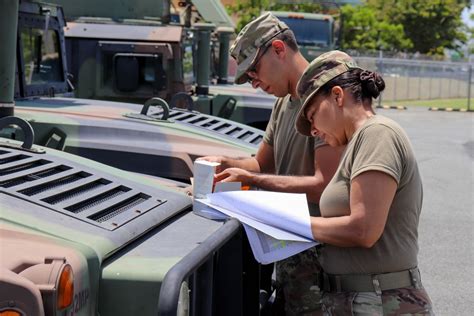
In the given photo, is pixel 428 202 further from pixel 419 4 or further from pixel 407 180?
pixel 419 4

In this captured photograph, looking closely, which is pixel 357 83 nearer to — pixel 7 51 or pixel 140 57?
pixel 7 51

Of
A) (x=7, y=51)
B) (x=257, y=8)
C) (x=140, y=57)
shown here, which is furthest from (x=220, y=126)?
(x=257, y=8)

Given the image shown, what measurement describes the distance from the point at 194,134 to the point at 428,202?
5.20 meters

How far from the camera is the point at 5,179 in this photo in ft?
7.39

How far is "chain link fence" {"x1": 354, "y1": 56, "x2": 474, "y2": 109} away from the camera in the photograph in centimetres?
2591

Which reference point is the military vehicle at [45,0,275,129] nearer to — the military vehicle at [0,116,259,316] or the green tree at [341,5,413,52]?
the military vehicle at [0,116,259,316]

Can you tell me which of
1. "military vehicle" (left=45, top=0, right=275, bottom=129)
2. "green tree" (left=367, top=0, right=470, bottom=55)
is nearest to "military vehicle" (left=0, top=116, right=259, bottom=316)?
"military vehicle" (left=45, top=0, right=275, bottom=129)

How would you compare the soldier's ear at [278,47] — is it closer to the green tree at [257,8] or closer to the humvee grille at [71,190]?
the humvee grille at [71,190]

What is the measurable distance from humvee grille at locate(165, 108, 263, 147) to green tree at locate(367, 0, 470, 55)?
38052 mm

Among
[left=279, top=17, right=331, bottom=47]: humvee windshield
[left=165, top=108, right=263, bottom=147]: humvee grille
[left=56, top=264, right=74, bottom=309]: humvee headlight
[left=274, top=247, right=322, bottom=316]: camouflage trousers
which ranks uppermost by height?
[left=279, top=17, right=331, bottom=47]: humvee windshield

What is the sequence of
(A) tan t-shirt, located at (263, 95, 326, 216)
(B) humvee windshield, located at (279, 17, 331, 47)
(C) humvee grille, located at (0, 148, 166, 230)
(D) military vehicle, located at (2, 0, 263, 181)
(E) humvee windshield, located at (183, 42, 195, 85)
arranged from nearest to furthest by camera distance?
(C) humvee grille, located at (0, 148, 166, 230) < (A) tan t-shirt, located at (263, 95, 326, 216) < (D) military vehicle, located at (2, 0, 263, 181) < (E) humvee windshield, located at (183, 42, 195, 85) < (B) humvee windshield, located at (279, 17, 331, 47)

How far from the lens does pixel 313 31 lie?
779 inches

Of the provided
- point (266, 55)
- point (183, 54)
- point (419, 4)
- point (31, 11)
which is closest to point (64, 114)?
point (31, 11)

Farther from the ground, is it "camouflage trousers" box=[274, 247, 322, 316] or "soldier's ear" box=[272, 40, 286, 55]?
"soldier's ear" box=[272, 40, 286, 55]
